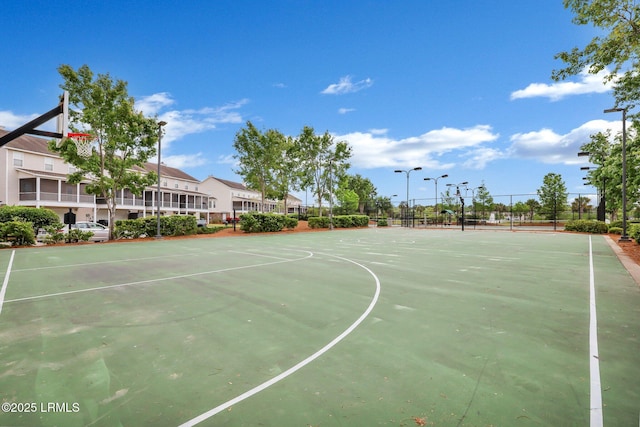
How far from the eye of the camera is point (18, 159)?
3102 centimetres

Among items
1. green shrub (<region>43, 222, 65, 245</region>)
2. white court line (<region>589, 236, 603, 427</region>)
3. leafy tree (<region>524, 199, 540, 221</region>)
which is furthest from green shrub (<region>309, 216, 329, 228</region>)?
leafy tree (<region>524, 199, 540, 221</region>)

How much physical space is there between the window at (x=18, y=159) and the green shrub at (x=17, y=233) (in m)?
19.1

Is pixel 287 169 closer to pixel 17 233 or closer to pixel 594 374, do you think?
pixel 17 233

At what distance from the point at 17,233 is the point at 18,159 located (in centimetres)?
2019

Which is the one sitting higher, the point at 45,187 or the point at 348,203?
the point at 45,187

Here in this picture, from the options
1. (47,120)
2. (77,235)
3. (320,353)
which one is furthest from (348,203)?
(320,353)

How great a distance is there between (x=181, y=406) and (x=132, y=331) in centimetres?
237

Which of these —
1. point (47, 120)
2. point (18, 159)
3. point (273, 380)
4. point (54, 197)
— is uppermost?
point (18, 159)

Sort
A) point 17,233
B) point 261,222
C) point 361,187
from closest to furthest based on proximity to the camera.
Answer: point 17,233 < point 261,222 < point 361,187

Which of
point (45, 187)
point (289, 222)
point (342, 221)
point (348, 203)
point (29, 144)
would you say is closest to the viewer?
point (289, 222)

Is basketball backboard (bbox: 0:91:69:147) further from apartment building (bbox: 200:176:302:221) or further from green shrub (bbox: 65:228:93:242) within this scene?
apartment building (bbox: 200:176:302:221)

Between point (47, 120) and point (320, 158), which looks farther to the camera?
point (320, 158)

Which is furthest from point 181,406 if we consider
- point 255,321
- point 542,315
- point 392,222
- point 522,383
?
point 392,222

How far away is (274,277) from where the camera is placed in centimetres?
862
